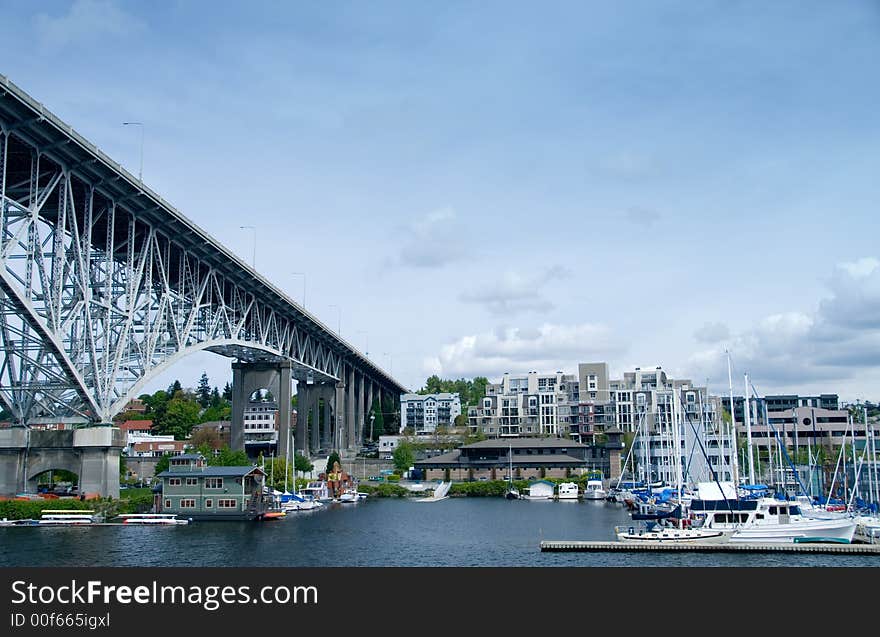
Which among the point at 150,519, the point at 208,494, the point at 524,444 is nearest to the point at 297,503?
the point at 208,494

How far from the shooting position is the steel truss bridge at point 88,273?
169 feet

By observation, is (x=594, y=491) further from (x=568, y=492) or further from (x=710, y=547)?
(x=710, y=547)

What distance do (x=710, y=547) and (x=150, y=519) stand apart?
41.1m

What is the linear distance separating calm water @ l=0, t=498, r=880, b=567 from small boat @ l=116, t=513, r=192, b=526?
5.89ft

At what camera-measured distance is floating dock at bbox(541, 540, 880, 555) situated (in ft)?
148

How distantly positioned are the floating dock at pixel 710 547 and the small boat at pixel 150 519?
31218 millimetres

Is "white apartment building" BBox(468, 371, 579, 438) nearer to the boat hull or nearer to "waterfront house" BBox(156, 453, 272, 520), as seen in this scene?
"waterfront house" BBox(156, 453, 272, 520)

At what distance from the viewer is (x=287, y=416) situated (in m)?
106

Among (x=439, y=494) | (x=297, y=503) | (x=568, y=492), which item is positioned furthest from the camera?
(x=439, y=494)

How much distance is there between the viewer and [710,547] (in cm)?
4588

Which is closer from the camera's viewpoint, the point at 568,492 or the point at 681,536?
the point at 681,536

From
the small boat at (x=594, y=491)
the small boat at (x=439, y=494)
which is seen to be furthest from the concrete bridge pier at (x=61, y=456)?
the small boat at (x=594, y=491)

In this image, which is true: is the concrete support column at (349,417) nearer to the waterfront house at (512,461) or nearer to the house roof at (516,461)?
the house roof at (516,461)
